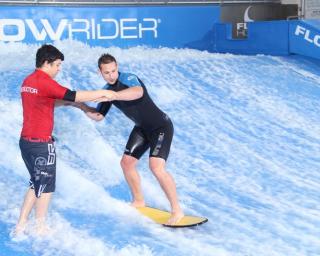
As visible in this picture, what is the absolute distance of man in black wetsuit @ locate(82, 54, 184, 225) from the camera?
3428mm

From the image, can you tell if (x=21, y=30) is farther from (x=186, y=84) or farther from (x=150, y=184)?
(x=150, y=184)

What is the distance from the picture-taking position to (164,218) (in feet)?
12.0

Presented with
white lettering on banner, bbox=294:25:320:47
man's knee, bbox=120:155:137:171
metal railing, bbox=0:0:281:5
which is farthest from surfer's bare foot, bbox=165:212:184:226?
white lettering on banner, bbox=294:25:320:47

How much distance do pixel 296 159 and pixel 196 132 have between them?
1249 mm

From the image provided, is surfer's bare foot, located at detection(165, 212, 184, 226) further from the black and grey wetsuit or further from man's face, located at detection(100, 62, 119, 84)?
man's face, located at detection(100, 62, 119, 84)

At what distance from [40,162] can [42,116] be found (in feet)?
0.95

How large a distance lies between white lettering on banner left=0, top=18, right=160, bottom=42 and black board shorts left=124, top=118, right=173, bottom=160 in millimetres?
6478

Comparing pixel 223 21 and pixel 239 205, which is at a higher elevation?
pixel 223 21

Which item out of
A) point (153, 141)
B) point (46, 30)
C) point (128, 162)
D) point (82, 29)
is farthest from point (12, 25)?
point (153, 141)

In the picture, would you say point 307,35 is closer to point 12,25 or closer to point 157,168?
point 12,25

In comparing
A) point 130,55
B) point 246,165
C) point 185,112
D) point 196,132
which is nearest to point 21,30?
point 130,55

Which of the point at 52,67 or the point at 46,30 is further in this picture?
the point at 46,30

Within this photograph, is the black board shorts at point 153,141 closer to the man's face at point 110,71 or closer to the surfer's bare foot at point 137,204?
the surfer's bare foot at point 137,204

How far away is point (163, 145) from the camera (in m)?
3.59
